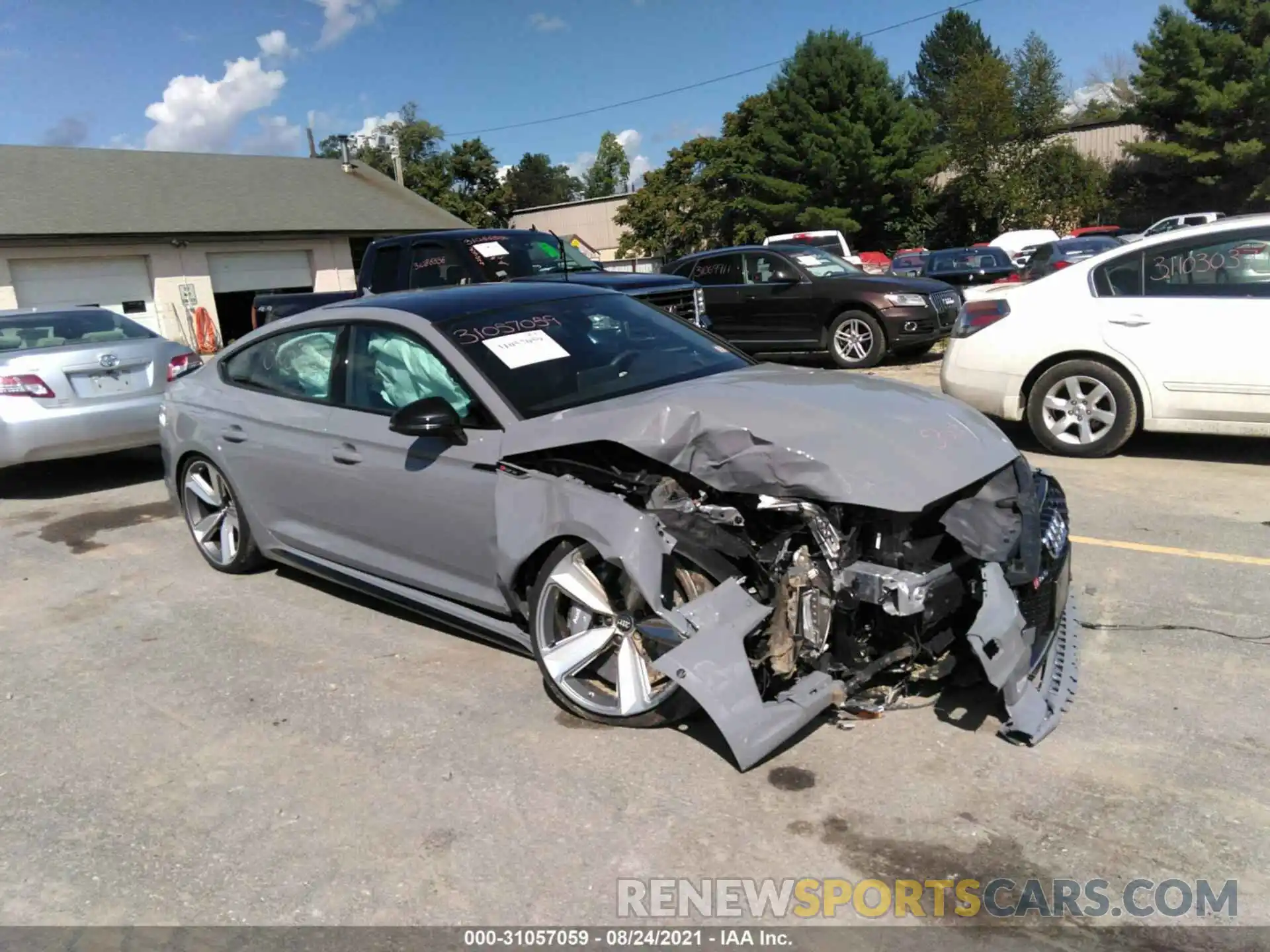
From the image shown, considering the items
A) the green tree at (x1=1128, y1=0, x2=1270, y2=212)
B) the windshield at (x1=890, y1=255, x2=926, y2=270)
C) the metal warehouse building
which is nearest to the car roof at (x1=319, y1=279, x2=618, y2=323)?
the metal warehouse building

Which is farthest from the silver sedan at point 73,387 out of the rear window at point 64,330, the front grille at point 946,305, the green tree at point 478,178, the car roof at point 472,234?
the green tree at point 478,178

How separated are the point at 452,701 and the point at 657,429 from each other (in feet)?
4.62

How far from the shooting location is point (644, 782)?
326 cm

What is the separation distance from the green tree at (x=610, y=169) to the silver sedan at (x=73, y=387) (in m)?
111

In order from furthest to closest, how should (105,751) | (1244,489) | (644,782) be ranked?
1. (1244,489)
2. (105,751)
3. (644,782)

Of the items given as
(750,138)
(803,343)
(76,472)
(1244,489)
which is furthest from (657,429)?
(750,138)

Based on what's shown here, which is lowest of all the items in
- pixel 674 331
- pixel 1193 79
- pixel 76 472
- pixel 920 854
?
pixel 920 854

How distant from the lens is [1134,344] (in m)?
A: 6.78

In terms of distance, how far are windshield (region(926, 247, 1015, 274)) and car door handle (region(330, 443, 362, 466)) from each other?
66.4ft

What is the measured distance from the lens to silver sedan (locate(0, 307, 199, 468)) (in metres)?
7.56

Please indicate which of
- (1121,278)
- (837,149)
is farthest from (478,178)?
(1121,278)

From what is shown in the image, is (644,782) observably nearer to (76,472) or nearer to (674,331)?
(674,331)

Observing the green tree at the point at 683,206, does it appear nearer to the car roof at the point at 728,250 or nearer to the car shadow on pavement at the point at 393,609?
the car roof at the point at 728,250

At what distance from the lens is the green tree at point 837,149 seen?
143 feet
